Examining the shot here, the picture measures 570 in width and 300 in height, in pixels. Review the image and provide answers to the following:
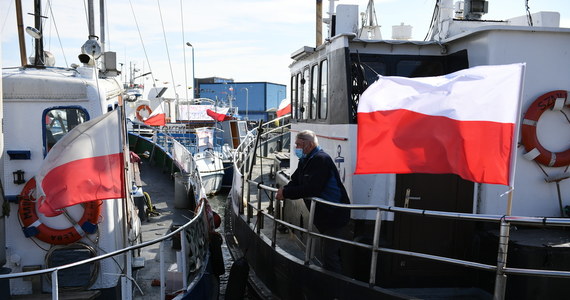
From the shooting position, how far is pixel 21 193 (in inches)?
217

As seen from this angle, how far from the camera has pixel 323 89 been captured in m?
7.60

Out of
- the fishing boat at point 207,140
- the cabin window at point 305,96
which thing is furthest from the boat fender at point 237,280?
the fishing boat at point 207,140

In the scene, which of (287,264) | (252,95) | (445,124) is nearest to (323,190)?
(287,264)

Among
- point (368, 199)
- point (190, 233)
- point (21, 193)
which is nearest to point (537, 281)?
point (368, 199)

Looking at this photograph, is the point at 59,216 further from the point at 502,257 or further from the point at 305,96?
the point at 305,96

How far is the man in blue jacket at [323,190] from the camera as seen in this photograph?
554 centimetres

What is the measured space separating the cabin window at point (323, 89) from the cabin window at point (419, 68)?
3.63ft

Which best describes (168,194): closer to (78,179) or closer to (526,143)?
(78,179)

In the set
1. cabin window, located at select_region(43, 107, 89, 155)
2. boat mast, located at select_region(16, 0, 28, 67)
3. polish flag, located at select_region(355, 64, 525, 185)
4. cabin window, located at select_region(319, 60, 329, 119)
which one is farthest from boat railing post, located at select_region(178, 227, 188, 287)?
boat mast, located at select_region(16, 0, 28, 67)

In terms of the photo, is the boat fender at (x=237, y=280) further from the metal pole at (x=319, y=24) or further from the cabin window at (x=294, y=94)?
the metal pole at (x=319, y=24)

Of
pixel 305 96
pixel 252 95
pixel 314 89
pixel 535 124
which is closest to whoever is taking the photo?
pixel 535 124

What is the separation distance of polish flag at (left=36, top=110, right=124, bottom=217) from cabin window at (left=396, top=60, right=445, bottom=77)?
3.98 m

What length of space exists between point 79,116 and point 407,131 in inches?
144

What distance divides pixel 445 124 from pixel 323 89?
354 centimetres
